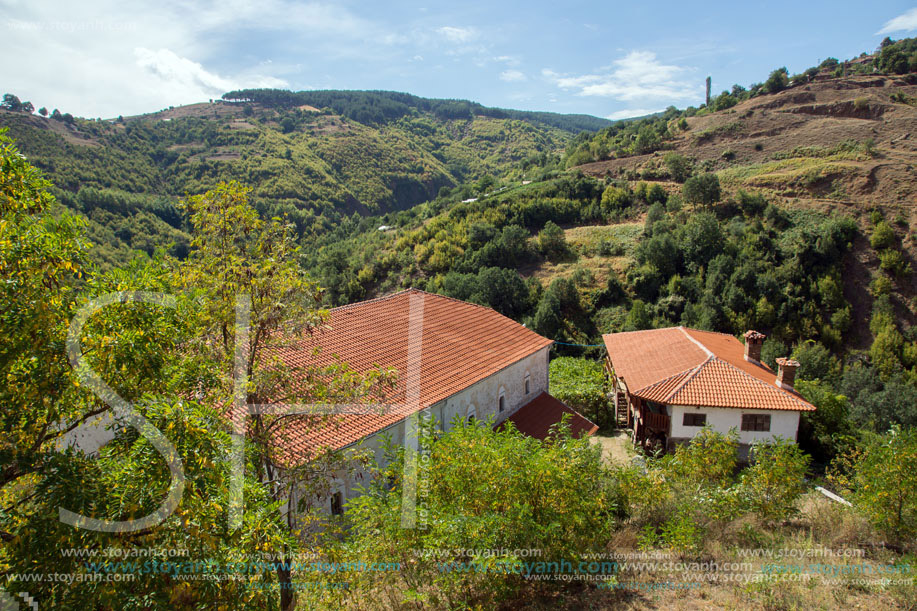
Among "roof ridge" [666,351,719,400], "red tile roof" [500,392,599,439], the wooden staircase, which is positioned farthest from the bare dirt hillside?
"red tile roof" [500,392,599,439]

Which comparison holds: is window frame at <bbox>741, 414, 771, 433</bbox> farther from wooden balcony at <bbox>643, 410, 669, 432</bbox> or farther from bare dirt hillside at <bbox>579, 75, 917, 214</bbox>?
bare dirt hillside at <bbox>579, 75, 917, 214</bbox>

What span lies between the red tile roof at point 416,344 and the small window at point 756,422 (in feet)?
24.8

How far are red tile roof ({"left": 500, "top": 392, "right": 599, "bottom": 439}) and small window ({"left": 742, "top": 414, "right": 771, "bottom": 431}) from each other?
5.35 meters

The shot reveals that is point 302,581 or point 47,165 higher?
point 47,165

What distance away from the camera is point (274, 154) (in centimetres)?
9538

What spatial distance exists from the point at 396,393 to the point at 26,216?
8.91 metres

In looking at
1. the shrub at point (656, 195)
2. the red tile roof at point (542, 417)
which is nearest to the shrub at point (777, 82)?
the shrub at point (656, 195)

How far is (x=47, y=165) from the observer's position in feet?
202

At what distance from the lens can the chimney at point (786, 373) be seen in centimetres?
1741

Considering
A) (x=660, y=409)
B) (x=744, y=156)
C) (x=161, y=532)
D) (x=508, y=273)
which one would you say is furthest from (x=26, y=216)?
(x=744, y=156)

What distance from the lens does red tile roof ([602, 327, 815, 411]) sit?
16.9 meters

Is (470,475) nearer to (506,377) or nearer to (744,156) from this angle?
(506,377)

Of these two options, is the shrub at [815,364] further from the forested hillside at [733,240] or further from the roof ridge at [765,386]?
the roof ridge at [765,386]

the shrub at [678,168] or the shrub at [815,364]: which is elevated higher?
the shrub at [678,168]
